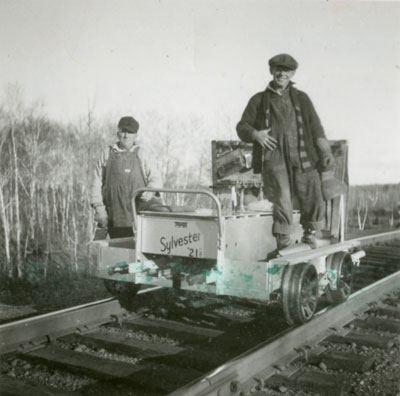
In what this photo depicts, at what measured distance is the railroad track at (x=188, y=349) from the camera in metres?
3.44

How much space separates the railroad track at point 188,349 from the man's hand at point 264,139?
184 cm

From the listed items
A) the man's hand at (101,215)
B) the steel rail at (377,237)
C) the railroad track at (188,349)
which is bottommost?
the railroad track at (188,349)

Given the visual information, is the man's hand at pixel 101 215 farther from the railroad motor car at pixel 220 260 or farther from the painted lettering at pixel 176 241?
the painted lettering at pixel 176 241

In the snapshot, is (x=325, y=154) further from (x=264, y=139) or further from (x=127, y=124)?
(x=127, y=124)

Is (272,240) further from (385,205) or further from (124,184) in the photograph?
(385,205)

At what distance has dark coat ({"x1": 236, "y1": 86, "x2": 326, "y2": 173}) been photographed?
5.26m

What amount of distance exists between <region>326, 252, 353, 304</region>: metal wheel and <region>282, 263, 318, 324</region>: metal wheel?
903mm

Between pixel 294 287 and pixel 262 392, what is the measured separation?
1.23 metres

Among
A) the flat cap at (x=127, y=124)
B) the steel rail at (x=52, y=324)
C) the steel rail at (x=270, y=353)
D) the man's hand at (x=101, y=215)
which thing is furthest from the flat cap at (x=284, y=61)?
the steel rail at (x=52, y=324)

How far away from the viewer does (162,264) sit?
15.9 feet

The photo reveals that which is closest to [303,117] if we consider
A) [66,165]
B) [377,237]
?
[377,237]

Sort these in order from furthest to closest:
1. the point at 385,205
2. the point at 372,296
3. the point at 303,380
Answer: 1. the point at 385,205
2. the point at 372,296
3. the point at 303,380

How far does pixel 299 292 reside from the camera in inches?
174

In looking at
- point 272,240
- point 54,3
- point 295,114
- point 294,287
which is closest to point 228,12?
point 295,114
